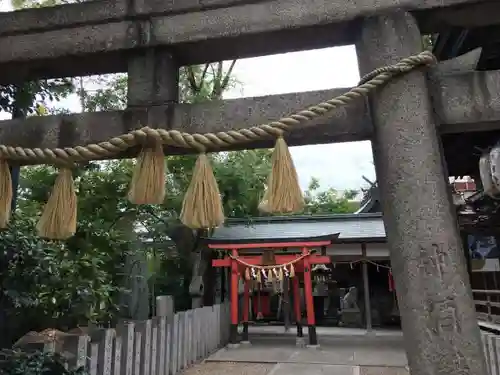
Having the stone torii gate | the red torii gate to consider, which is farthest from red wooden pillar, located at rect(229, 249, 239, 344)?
the stone torii gate

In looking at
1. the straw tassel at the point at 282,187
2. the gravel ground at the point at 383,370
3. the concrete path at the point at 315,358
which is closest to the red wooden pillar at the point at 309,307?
the concrete path at the point at 315,358

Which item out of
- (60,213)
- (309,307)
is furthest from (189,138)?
(309,307)

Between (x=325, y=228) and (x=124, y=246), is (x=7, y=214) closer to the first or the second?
(x=124, y=246)

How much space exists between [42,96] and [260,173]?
20.1 ft

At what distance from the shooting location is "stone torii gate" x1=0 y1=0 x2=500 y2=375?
1734 millimetres

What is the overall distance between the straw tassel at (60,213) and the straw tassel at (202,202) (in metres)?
0.56

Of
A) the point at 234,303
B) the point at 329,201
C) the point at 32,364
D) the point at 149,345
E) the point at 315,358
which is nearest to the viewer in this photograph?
the point at 32,364

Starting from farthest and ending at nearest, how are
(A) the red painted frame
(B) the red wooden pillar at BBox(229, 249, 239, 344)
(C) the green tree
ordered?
(C) the green tree < (A) the red painted frame < (B) the red wooden pillar at BBox(229, 249, 239, 344)

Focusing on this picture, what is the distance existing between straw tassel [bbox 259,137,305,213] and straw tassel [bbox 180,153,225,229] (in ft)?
0.66

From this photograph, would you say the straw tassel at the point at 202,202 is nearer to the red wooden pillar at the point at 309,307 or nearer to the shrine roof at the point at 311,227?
the red wooden pillar at the point at 309,307

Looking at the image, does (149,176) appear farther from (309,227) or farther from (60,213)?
(309,227)

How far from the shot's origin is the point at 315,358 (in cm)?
767

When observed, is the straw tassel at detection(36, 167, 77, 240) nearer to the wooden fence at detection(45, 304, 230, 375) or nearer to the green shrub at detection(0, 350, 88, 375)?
the green shrub at detection(0, 350, 88, 375)

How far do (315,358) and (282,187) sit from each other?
22.2 ft
